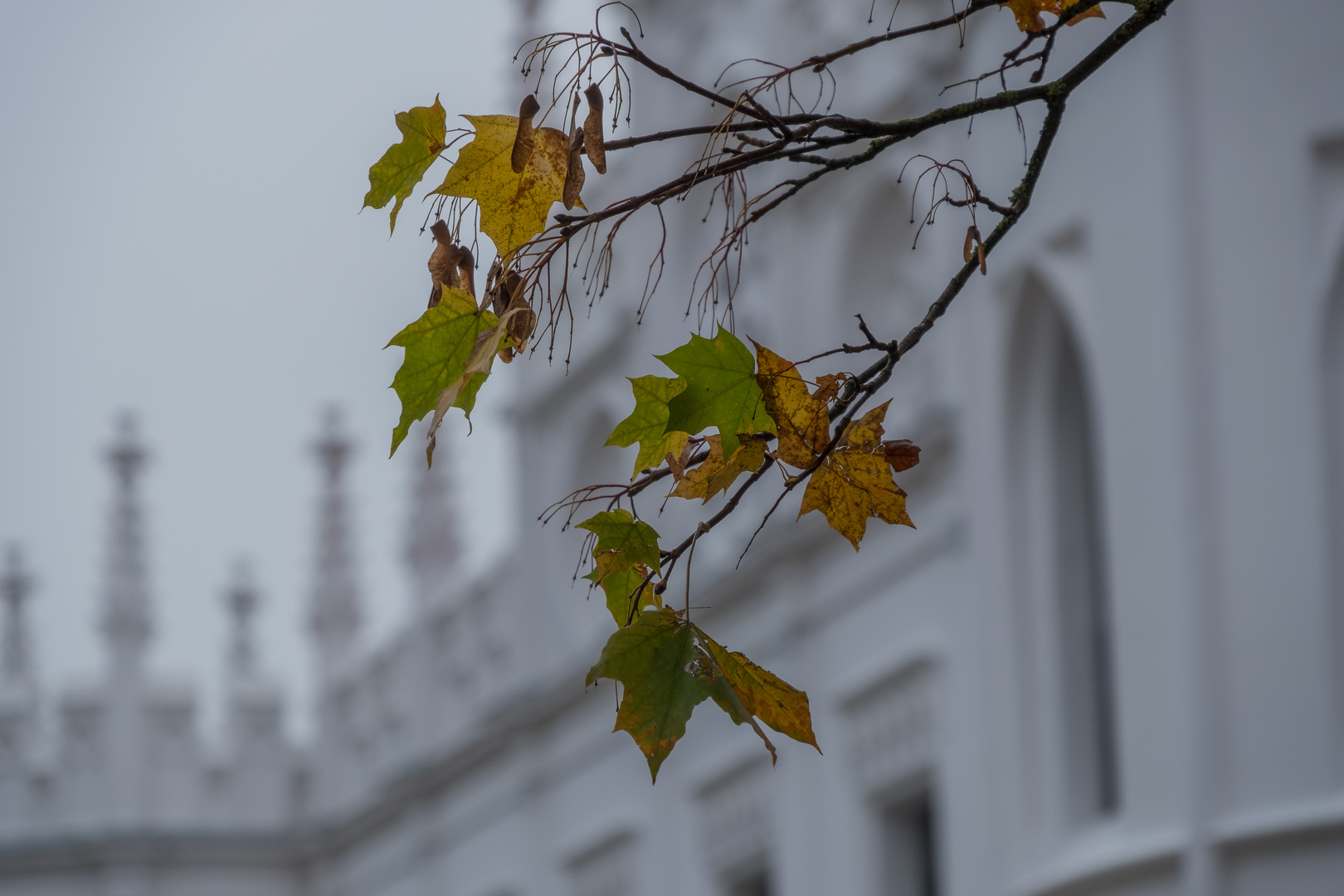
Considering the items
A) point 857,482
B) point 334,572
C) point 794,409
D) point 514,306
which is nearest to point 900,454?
point 857,482

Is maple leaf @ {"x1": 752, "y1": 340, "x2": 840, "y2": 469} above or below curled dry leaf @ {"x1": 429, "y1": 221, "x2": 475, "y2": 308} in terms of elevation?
below

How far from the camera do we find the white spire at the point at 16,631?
671 inches

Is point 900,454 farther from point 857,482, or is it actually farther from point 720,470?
point 720,470

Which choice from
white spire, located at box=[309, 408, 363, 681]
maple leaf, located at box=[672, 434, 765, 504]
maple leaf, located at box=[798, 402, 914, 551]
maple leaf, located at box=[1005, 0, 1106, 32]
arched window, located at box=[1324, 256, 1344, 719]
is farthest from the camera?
white spire, located at box=[309, 408, 363, 681]

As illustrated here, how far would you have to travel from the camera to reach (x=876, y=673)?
32.6ft

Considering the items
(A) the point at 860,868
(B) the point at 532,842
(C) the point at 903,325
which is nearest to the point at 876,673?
(A) the point at 860,868

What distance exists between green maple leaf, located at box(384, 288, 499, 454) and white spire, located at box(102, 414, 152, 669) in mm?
15190

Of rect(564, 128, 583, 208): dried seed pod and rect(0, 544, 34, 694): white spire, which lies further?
rect(0, 544, 34, 694): white spire

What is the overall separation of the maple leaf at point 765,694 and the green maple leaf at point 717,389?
0.78 ft

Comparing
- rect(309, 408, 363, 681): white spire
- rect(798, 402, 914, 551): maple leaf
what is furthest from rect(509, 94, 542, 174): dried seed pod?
rect(309, 408, 363, 681): white spire

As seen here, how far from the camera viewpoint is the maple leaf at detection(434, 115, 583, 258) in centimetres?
235

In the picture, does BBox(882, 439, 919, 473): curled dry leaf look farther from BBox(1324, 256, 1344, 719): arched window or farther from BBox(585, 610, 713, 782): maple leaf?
BBox(1324, 256, 1344, 719): arched window

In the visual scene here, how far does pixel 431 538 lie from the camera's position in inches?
616

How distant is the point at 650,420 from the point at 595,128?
1.02ft
